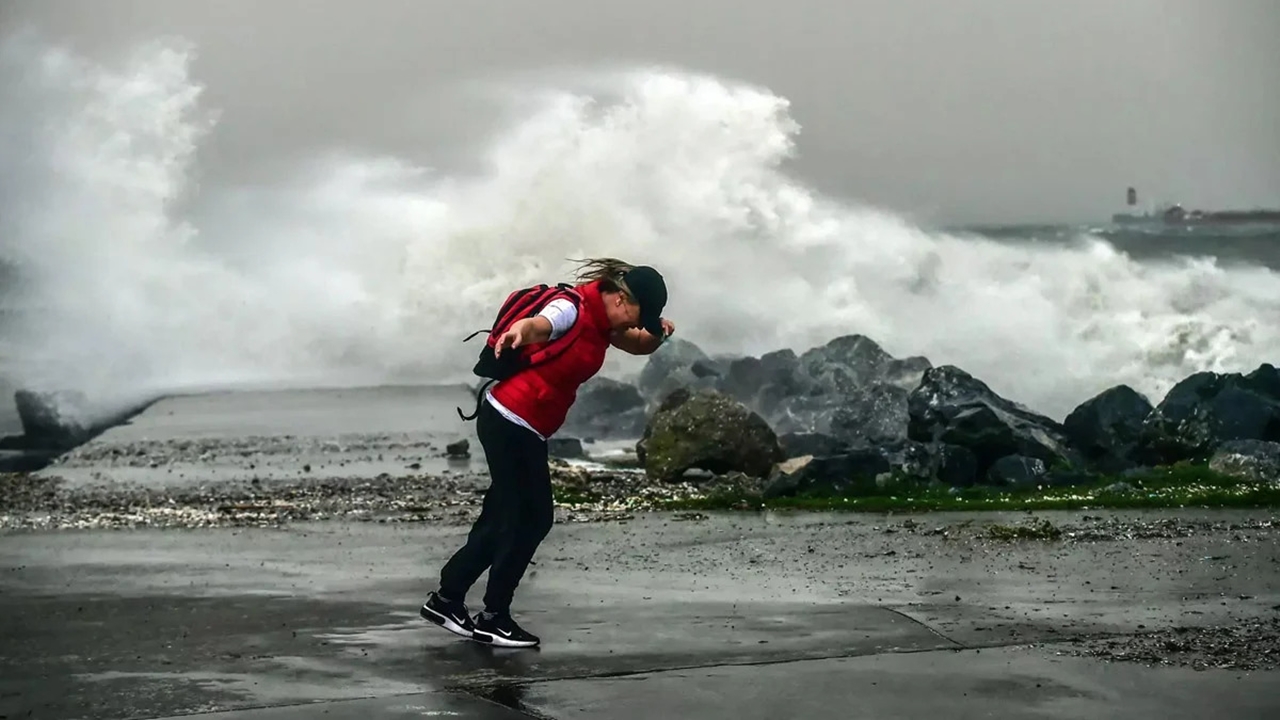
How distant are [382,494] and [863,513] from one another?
4063 mm

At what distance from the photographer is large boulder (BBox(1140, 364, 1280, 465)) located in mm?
15406

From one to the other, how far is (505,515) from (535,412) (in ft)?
1.52

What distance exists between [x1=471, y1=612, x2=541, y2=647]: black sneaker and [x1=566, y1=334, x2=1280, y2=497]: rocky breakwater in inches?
244

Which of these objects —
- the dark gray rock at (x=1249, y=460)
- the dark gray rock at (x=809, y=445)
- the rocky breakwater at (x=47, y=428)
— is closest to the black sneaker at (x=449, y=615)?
the dark gray rock at (x=1249, y=460)

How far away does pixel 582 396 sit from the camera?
23531 millimetres

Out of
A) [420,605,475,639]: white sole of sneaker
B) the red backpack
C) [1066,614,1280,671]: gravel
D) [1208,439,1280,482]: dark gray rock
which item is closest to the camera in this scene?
[1066,614,1280,671]: gravel

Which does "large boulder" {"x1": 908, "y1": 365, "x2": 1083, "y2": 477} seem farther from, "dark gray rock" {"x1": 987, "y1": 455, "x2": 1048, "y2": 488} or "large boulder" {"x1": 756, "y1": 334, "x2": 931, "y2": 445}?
"large boulder" {"x1": 756, "y1": 334, "x2": 931, "y2": 445}

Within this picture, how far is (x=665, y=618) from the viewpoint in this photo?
24.8 feet

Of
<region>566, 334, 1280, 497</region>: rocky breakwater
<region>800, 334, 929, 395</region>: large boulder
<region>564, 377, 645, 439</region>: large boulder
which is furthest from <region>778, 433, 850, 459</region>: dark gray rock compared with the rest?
<region>800, 334, 929, 395</region>: large boulder

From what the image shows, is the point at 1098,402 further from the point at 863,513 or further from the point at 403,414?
the point at 403,414

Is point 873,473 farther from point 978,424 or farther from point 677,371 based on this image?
point 677,371

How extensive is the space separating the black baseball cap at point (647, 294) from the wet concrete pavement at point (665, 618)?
1.19 m

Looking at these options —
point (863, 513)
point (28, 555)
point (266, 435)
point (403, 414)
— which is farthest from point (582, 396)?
point (28, 555)

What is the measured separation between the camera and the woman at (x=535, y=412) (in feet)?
22.8
